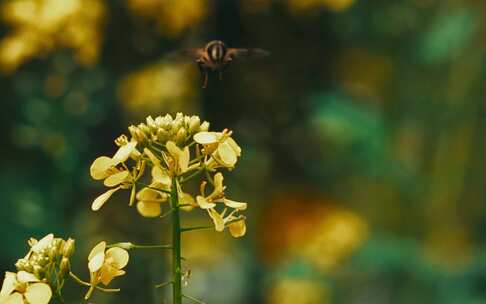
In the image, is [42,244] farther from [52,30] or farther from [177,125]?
[52,30]

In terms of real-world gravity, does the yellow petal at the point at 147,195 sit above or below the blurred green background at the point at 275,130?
below

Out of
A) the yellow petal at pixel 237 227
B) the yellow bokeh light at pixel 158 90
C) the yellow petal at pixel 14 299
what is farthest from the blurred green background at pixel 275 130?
the yellow petal at pixel 14 299

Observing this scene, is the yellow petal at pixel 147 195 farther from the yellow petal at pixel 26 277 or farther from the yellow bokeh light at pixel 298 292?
the yellow bokeh light at pixel 298 292

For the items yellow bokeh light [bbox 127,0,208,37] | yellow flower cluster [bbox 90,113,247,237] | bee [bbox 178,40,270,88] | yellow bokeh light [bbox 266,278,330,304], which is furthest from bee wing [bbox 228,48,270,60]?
yellow bokeh light [bbox 266,278,330,304]

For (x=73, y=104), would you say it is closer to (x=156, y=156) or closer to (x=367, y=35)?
(x=367, y=35)

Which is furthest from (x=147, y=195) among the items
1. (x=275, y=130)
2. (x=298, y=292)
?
(x=298, y=292)

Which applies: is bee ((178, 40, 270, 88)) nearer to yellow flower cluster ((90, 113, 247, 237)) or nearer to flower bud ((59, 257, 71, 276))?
yellow flower cluster ((90, 113, 247, 237))
